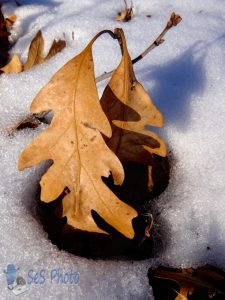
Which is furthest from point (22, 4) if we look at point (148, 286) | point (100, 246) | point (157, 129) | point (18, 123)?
point (148, 286)

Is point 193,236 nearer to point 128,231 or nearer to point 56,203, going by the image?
point 128,231

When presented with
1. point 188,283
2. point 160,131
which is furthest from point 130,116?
point 188,283

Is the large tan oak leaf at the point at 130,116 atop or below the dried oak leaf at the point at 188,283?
atop

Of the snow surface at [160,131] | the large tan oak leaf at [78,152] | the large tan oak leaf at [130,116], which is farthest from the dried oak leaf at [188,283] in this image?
the large tan oak leaf at [130,116]

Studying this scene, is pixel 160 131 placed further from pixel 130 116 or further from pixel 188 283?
pixel 188 283

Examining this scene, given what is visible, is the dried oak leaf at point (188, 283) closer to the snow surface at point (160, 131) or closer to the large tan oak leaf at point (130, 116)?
the snow surface at point (160, 131)
